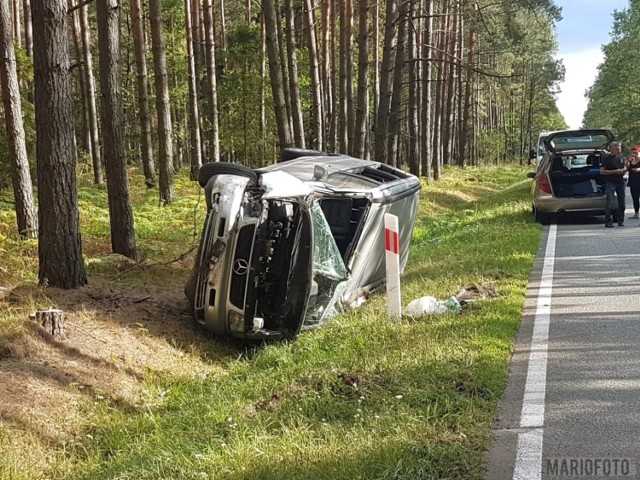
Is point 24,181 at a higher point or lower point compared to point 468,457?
higher

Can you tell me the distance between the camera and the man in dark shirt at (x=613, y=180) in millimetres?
13789

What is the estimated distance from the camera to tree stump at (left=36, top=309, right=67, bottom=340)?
6.49 metres

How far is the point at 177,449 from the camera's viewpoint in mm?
4547

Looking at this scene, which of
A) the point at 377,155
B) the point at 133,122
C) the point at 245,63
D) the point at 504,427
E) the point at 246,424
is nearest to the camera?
the point at 504,427

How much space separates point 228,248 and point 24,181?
6.95 meters

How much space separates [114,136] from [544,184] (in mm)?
9242

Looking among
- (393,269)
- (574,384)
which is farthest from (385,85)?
(574,384)

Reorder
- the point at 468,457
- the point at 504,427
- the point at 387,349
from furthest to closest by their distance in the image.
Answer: the point at 387,349
the point at 504,427
the point at 468,457

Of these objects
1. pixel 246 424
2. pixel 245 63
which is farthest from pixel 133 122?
pixel 246 424

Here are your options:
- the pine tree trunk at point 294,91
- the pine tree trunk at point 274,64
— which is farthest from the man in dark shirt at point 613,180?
the pine tree trunk at point 294,91

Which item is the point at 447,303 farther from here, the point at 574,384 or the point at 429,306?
the point at 574,384

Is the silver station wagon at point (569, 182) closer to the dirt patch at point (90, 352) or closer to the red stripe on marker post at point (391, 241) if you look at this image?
the red stripe on marker post at point (391, 241)

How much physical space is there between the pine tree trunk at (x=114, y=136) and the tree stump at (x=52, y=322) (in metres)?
4.13

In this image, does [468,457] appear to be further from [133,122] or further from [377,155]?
[133,122]
